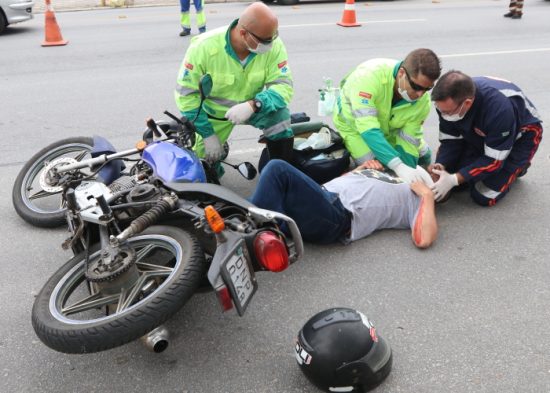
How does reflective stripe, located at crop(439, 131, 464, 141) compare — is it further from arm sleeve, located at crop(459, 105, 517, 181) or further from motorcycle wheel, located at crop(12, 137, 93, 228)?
motorcycle wheel, located at crop(12, 137, 93, 228)

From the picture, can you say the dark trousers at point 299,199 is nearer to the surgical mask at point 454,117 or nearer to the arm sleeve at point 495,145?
the surgical mask at point 454,117

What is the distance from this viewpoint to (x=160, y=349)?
2449mm

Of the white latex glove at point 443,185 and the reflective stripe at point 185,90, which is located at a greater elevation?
the reflective stripe at point 185,90

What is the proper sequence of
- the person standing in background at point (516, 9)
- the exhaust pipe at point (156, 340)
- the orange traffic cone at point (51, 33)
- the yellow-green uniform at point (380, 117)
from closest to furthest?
1. the exhaust pipe at point (156, 340)
2. the yellow-green uniform at point (380, 117)
3. the orange traffic cone at point (51, 33)
4. the person standing in background at point (516, 9)

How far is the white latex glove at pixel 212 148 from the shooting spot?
4152 mm

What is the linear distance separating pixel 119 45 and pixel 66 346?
8.14m

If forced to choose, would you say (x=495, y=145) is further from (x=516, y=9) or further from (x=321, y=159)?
(x=516, y=9)

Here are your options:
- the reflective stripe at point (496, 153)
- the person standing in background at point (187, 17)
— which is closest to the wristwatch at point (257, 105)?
the reflective stripe at point (496, 153)

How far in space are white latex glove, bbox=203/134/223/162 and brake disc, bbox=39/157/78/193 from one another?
3.15 feet

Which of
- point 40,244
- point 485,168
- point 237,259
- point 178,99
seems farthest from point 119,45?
point 237,259

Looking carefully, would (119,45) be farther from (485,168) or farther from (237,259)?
(237,259)

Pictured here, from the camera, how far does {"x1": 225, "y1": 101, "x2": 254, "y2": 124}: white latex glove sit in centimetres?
391

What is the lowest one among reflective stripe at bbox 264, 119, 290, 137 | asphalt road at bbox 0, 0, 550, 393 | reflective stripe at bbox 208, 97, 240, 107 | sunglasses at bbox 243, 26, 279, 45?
asphalt road at bbox 0, 0, 550, 393

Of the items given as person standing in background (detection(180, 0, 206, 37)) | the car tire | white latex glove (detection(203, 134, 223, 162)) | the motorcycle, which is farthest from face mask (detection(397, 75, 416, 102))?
the car tire
